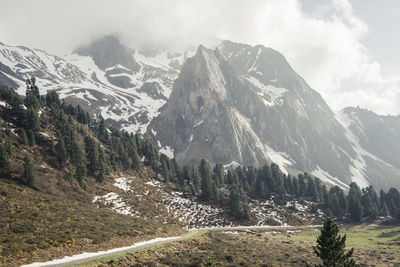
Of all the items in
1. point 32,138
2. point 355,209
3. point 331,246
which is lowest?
point 355,209

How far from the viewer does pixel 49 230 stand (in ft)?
102

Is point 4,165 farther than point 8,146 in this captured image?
No

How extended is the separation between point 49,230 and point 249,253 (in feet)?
101

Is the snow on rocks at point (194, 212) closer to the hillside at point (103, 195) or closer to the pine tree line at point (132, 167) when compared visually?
the hillside at point (103, 195)

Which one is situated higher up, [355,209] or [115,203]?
[115,203]

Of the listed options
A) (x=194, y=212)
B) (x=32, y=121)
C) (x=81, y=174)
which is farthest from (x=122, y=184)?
(x=32, y=121)

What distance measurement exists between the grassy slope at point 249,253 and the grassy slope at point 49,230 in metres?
5.48

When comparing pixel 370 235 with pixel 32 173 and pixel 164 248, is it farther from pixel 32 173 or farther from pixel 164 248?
pixel 32 173

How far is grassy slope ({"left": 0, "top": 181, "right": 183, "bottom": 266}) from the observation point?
25062 mm

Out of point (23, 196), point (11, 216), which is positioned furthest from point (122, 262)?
point (23, 196)

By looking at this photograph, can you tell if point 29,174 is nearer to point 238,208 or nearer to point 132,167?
point 132,167

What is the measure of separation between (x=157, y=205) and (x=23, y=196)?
130 feet

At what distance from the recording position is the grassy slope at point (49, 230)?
25062mm

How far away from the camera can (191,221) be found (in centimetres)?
7325
